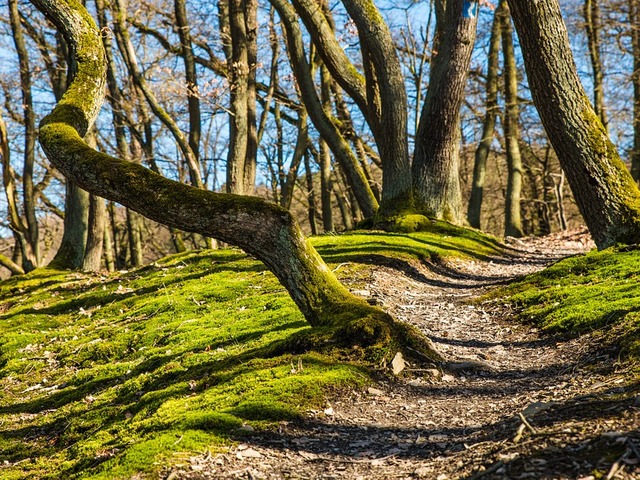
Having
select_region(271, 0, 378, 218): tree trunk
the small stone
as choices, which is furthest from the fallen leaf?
select_region(271, 0, 378, 218): tree trunk

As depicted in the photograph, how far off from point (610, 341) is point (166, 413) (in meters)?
4.06

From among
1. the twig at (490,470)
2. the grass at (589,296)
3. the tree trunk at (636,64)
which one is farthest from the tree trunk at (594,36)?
the twig at (490,470)

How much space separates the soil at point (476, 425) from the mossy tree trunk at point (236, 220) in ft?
1.95

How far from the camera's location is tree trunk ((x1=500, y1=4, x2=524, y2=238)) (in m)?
20.7

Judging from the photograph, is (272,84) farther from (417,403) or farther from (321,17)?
(417,403)

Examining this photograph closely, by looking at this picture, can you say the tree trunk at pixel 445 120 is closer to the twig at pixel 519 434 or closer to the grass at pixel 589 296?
the grass at pixel 589 296

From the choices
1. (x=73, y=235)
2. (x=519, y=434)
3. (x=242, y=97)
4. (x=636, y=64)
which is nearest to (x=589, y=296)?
(x=519, y=434)

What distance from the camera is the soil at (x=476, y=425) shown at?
122 inches

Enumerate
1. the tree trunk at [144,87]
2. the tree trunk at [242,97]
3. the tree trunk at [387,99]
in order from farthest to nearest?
the tree trunk at [242,97], the tree trunk at [144,87], the tree trunk at [387,99]

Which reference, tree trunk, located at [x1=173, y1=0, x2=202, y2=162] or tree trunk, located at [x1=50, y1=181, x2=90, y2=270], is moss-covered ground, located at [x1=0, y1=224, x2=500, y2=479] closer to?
tree trunk, located at [x1=50, y1=181, x2=90, y2=270]

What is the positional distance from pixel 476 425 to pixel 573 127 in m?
5.37

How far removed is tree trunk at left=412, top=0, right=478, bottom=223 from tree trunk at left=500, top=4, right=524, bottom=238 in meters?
7.13

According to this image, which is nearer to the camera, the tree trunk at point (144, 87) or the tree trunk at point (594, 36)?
the tree trunk at point (144, 87)

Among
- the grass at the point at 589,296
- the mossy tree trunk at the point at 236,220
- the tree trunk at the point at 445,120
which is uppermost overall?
the tree trunk at the point at 445,120
